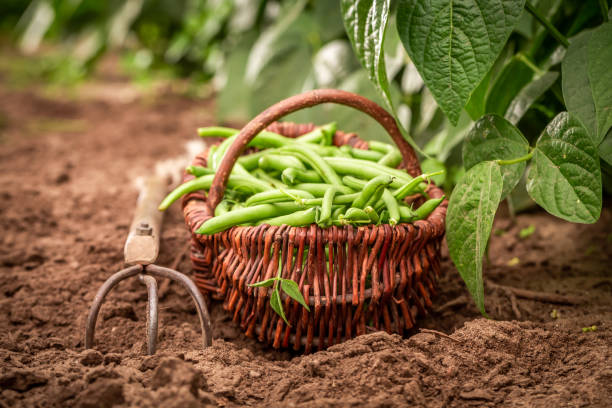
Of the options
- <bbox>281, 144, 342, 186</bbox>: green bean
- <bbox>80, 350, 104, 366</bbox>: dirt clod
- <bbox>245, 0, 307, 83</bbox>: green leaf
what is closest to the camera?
<bbox>80, 350, 104, 366</bbox>: dirt clod

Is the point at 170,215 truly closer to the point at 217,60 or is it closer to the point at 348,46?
the point at 348,46

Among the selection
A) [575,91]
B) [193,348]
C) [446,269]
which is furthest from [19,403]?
[575,91]

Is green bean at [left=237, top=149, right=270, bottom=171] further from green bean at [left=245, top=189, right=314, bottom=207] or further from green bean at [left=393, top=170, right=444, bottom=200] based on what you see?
green bean at [left=393, top=170, right=444, bottom=200]

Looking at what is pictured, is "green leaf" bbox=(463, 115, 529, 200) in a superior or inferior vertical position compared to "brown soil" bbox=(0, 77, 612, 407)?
superior

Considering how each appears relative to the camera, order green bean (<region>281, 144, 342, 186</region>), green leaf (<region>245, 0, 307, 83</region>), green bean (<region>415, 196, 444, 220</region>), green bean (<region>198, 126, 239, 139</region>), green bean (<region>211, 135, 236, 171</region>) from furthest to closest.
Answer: green leaf (<region>245, 0, 307, 83</region>) → green bean (<region>198, 126, 239, 139</region>) → green bean (<region>211, 135, 236, 171</region>) → green bean (<region>281, 144, 342, 186</region>) → green bean (<region>415, 196, 444, 220</region>)

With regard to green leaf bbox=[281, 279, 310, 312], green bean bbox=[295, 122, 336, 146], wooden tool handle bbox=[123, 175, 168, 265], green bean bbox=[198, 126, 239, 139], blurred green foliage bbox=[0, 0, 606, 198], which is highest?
blurred green foliage bbox=[0, 0, 606, 198]

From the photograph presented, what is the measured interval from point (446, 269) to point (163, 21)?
3.90m

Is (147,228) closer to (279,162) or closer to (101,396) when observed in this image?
(279,162)

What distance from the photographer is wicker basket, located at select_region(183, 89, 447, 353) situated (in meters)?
1.42

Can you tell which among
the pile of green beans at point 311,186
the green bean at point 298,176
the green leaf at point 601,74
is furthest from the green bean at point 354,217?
the green leaf at point 601,74

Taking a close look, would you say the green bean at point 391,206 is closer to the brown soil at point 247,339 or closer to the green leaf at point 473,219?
the green leaf at point 473,219

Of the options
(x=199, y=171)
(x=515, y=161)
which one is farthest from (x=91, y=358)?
(x=515, y=161)

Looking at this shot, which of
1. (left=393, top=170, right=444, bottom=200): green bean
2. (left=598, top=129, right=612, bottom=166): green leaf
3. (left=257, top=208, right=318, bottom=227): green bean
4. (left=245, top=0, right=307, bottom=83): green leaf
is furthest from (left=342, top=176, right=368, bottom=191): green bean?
(left=245, top=0, right=307, bottom=83): green leaf

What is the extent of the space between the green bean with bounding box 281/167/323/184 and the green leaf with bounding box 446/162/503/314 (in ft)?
1.40
